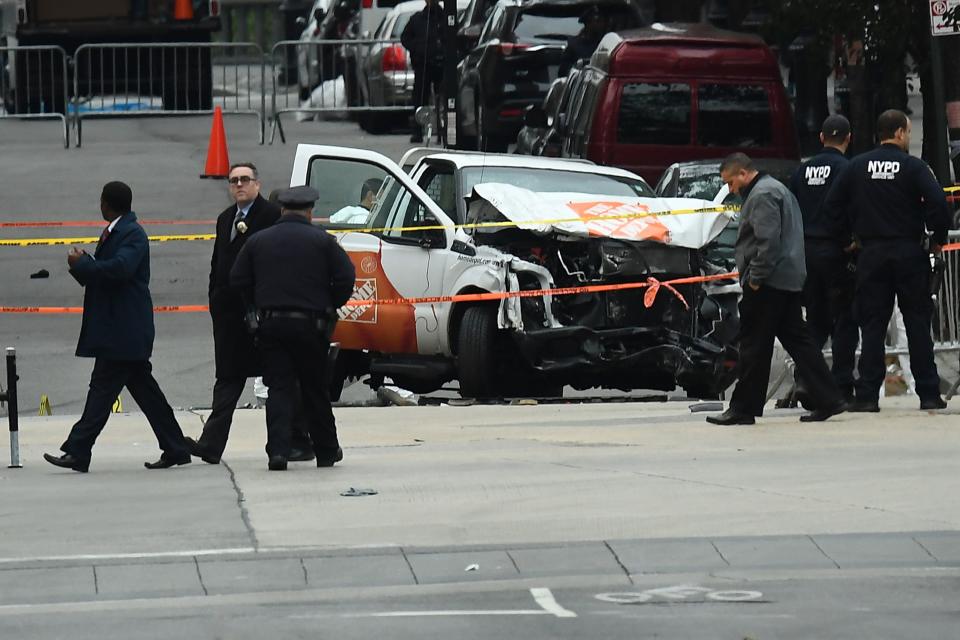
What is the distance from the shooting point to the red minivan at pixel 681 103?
20375 millimetres

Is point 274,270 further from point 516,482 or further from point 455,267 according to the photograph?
point 455,267

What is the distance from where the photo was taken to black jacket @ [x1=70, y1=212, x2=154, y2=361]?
11.6 meters

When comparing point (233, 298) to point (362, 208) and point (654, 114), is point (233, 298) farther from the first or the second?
point (654, 114)

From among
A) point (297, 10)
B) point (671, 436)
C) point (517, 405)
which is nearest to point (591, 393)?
point (517, 405)

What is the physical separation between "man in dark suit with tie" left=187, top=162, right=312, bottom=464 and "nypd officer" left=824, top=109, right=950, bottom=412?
11.4 feet

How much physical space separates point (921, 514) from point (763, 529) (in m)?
0.80

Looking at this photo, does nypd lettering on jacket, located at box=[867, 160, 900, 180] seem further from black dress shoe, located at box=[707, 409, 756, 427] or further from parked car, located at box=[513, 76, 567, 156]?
A: parked car, located at box=[513, 76, 567, 156]

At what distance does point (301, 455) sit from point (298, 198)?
4.54 ft

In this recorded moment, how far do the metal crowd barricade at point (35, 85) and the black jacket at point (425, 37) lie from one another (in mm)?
4589

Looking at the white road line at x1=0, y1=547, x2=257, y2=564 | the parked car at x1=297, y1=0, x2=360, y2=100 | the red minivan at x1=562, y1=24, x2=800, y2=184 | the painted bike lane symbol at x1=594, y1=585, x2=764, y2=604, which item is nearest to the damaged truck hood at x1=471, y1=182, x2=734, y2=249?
the red minivan at x1=562, y1=24, x2=800, y2=184

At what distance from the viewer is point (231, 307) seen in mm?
11852

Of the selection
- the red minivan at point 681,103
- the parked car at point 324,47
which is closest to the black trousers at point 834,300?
the red minivan at point 681,103

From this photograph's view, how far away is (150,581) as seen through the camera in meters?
9.09

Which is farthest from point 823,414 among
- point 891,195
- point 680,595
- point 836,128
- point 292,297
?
point 680,595
